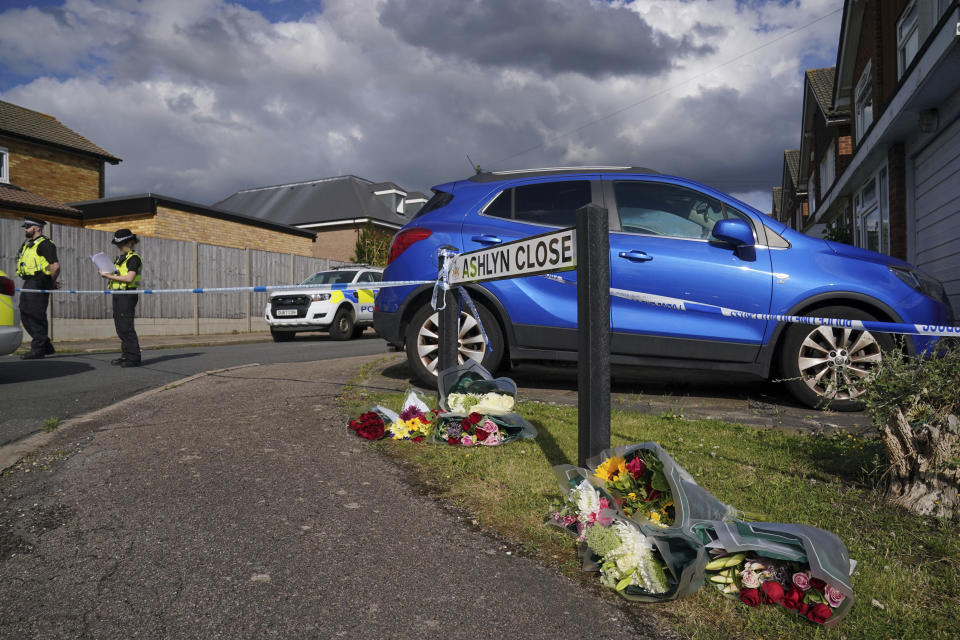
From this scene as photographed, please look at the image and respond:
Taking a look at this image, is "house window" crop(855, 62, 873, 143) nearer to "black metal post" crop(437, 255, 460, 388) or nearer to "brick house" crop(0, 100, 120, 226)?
"black metal post" crop(437, 255, 460, 388)

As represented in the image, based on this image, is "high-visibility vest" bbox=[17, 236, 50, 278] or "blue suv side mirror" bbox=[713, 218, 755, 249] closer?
"blue suv side mirror" bbox=[713, 218, 755, 249]

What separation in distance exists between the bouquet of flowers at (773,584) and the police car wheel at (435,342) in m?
3.47

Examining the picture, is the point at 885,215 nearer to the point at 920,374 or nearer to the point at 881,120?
the point at 881,120

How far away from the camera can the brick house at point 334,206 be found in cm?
4025

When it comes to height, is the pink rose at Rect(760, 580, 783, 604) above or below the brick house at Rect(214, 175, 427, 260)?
below

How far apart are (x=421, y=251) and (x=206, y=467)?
110 inches

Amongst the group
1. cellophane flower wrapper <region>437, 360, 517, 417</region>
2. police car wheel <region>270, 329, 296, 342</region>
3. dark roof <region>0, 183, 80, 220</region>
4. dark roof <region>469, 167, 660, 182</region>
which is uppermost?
dark roof <region>0, 183, 80, 220</region>

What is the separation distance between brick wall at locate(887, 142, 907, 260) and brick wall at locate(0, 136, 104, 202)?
26.6m

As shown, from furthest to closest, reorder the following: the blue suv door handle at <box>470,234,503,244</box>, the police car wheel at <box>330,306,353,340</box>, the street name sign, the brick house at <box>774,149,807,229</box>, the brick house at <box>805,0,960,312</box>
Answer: the brick house at <box>774,149,807,229</box> < the police car wheel at <box>330,306,353,340</box> < the brick house at <box>805,0,960,312</box> < the blue suv door handle at <box>470,234,503,244</box> < the street name sign

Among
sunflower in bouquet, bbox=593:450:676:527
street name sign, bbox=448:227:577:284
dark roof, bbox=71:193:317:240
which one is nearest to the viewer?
sunflower in bouquet, bbox=593:450:676:527

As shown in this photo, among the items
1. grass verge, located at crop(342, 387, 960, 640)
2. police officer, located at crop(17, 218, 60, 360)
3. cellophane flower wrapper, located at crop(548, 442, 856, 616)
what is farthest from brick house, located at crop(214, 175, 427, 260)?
cellophane flower wrapper, located at crop(548, 442, 856, 616)

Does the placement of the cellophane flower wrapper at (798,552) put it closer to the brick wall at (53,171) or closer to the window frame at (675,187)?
the window frame at (675,187)

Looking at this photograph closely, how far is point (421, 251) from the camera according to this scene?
5.76 meters

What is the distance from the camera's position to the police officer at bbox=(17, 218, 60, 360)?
8.82m
